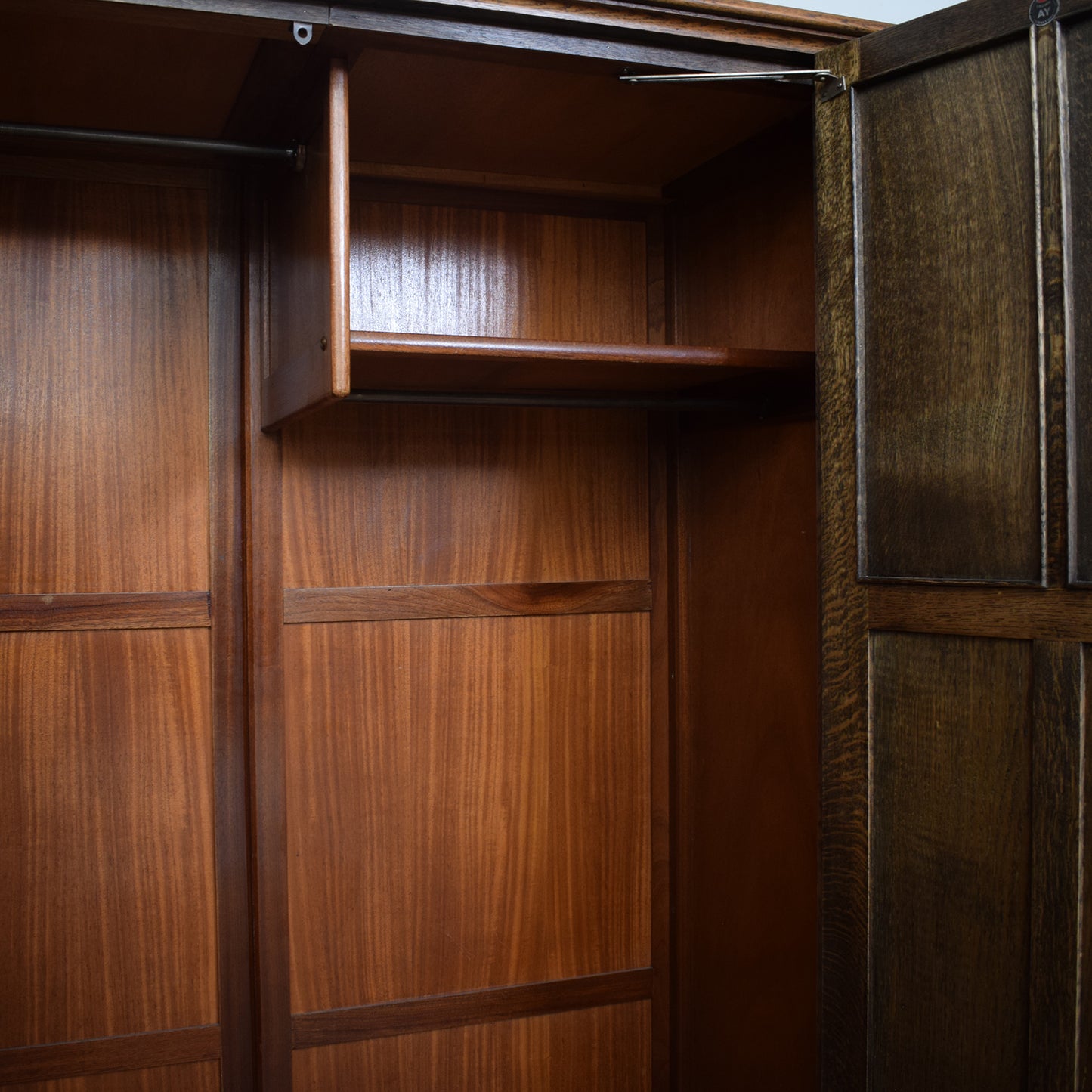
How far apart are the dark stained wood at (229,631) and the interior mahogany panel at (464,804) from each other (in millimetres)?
90

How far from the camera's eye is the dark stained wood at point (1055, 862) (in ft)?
4.28

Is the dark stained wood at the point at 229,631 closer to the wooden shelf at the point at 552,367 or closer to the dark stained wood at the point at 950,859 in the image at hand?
the wooden shelf at the point at 552,367

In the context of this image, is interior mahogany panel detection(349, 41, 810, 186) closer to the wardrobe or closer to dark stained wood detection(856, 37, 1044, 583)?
the wardrobe

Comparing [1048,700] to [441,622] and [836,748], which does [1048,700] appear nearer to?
[836,748]

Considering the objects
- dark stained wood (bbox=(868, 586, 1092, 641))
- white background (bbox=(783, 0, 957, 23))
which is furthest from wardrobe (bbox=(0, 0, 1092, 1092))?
white background (bbox=(783, 0, 957, 23))

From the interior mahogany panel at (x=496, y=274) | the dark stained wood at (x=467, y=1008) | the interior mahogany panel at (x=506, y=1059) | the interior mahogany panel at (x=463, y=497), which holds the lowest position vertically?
the interior mahogany panel at (x=506, y=1059)

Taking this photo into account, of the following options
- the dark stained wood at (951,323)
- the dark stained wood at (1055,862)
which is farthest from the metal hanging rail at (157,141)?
the dark stained wood at (1055,862)

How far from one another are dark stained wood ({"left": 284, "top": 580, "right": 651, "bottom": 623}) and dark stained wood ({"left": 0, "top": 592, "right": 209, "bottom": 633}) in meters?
0.17

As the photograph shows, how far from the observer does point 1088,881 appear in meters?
1.30

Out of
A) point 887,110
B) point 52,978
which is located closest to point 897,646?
point 887,110

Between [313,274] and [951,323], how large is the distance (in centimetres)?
86

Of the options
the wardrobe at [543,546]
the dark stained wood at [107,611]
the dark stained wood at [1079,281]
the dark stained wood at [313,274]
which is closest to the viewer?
the dark stained wood at [1079,281]

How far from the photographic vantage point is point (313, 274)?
1624 mm

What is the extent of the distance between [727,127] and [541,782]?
1.22m
